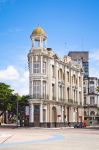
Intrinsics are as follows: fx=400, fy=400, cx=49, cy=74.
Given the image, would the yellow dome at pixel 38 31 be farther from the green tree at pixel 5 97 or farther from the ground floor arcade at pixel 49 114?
the green tree at pixel 5 97

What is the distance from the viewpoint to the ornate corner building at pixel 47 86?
280 ft

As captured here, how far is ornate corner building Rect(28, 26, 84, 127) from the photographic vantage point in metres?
85.4

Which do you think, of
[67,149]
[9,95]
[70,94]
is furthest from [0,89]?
[67,149]

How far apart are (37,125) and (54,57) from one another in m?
16.0

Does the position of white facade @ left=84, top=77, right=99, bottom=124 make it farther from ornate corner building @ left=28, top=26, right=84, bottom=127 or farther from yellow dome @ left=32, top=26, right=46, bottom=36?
yellow dome @ left=32, top=26, right=46, bottom=36

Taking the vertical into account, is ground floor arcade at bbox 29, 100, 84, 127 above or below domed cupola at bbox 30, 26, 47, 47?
below

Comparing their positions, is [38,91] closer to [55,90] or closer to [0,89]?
[55,90]

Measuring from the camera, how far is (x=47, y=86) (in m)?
87.6

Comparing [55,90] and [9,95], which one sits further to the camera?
[9,95]

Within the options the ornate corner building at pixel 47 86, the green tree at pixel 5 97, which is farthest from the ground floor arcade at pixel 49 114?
the green tree at pixel 5 97

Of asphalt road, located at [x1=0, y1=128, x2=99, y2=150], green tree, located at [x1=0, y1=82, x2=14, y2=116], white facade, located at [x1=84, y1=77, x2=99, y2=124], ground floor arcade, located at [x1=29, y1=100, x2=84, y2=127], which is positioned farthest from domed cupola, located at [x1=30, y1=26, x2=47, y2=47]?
white facade, located at [x1=84, y1=77, x2=99, y2=124]

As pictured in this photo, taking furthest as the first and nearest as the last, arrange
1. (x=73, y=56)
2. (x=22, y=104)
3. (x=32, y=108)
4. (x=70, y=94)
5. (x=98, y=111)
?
(x=73, y=56) → (x=98, y=111) → (x=22, y=104) → (x=70, y=94) → (x=32, y=108)

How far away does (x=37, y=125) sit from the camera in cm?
8562

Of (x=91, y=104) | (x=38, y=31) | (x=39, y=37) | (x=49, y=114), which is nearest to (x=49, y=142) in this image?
(x=49, y=114)
